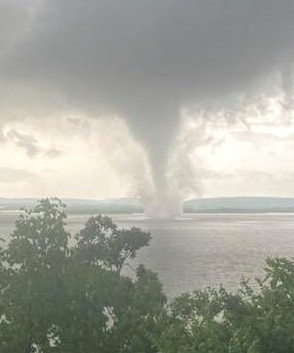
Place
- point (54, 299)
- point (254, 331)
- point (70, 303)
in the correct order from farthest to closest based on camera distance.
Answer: point (70, 303), point (54, 299), point (254, 331)

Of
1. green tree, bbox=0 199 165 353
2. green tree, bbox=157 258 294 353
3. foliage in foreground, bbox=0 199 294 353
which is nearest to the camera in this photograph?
green tree, bbox=157 258 294 353

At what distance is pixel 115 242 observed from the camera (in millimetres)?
50469

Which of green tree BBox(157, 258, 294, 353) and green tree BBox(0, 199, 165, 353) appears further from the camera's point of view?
green tree BBox(0, 199, 165, 353)

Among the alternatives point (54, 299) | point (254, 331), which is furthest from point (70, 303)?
point (254, 331)

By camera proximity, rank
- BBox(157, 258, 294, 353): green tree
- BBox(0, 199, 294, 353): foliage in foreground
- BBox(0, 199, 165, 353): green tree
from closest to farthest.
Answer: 1. BBox(157, 258, 294, 353): green tree
2. BBox(0, 199, 294, 353): foliage in foreground
3. BBox(0, 199, 165, 353): green tree

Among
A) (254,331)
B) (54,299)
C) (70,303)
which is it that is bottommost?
(254,331)

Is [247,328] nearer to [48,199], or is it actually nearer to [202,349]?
[202,349]

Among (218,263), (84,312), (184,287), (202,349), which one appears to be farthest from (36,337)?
(218,263)

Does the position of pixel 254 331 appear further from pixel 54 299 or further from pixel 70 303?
pixel 54 299

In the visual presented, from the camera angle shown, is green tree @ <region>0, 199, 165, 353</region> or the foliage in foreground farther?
green tree @ <region>0, 199, 165, 353</region>

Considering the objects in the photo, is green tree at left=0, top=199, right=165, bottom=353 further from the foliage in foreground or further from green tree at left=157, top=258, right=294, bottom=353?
green tree at left=157, top=258, right=294, bottom=353

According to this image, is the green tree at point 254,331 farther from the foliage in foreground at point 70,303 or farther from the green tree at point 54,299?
the green tree at point 54,299

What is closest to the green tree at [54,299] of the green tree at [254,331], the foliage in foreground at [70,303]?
the foliage in foreground at [70,303]

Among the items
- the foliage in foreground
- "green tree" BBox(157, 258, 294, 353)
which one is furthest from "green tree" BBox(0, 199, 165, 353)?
"green tree" BBox(157, 258, 294, 353)
